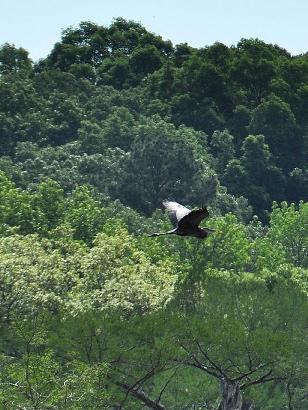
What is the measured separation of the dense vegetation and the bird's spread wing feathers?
25069mm

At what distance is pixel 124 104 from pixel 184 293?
97.6 meters

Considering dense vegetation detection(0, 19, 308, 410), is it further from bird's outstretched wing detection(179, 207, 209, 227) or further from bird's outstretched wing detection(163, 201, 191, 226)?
bird's outstretched wing detection(179, 207, 209, 227)

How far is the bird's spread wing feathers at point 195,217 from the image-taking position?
49.1 m

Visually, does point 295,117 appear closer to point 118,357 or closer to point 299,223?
point 299,223

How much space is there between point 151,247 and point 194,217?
69.7 metres

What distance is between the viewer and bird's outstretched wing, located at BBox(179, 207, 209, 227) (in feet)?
161

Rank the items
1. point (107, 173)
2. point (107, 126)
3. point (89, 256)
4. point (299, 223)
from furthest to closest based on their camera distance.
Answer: point (107, 126), point (107, 173), point (299, 223), point (89, 256)

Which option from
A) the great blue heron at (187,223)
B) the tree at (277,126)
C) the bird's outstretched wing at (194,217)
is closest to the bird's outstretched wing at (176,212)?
the great blue heron at (187,223)

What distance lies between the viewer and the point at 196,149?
541ft

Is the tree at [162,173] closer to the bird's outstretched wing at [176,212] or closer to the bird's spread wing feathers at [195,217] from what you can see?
the bird's outstretched wing at [176,212]

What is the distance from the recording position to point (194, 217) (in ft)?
165

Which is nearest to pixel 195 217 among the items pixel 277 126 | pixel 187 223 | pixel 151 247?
pixel 187 223

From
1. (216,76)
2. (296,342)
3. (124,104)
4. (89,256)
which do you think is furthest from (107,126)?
(296,342)

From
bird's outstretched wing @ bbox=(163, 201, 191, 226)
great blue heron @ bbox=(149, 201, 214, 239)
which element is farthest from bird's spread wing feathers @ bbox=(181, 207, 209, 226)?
bird's outstretched wing @ bbox=(163, 201, 191, 226)
